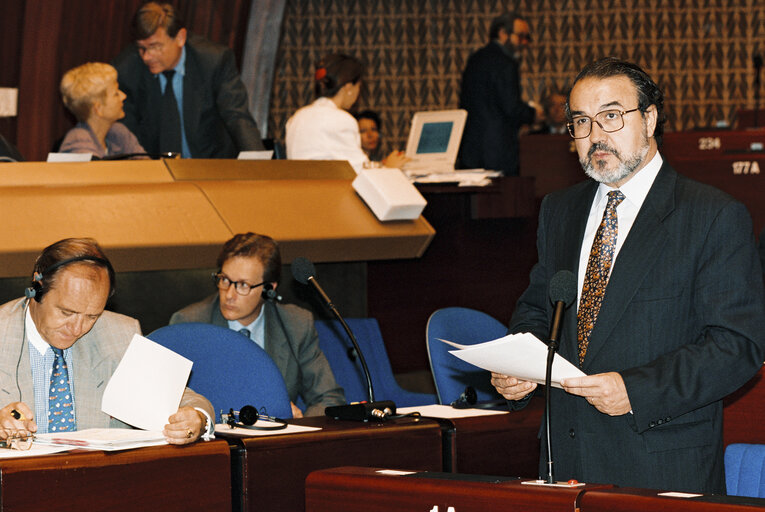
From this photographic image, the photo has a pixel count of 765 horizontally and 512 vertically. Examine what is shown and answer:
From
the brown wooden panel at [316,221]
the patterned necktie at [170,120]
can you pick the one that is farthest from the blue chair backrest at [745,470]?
the patterned necktie at [170,120]

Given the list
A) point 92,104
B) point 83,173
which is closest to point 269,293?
point 83,173

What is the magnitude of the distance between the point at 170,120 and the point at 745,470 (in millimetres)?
3440

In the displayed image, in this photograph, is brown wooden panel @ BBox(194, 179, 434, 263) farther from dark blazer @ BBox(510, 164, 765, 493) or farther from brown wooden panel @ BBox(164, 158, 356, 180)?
dark blazer @ BBox(510, 164, 765, 493)

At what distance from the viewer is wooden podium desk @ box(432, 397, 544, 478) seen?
9.37 feet

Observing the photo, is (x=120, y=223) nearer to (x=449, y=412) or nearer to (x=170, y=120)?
(x=170, y=120)

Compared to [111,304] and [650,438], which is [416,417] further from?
[111,304]

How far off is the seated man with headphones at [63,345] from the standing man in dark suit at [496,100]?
4.58m

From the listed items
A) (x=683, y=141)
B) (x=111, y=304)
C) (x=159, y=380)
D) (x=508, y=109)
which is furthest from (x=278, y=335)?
(x=683, y=141)

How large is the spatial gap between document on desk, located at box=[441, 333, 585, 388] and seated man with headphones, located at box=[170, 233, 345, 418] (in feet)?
5.32

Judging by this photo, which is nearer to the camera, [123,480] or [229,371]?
[123,480]

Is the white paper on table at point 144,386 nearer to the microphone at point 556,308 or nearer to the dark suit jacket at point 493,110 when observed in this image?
the microphone at point 556,308

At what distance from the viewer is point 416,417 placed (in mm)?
2928

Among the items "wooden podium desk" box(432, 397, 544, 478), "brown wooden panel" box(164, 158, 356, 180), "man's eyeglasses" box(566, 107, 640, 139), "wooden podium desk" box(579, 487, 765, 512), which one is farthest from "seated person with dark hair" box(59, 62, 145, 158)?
"wooden podium desk" box(579, 487, 765, 512)

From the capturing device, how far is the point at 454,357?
3953 millimetres
